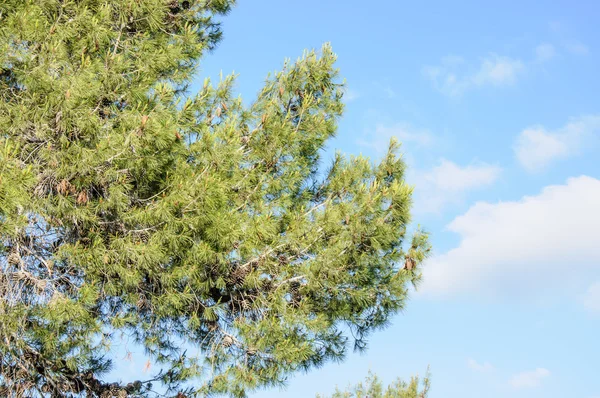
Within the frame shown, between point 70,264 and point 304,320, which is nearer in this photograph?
point 70,264

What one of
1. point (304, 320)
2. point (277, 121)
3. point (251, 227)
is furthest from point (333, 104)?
point (304, 320)

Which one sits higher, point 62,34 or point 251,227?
point 62,34

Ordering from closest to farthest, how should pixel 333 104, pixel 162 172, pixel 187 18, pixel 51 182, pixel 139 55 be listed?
pixel 51 182
pixel 162 172
pixel 139 55
pixel 333 104
pixel 187 18

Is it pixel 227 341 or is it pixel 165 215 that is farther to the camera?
pixel 227 341

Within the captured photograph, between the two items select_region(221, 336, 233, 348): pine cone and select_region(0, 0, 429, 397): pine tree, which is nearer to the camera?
select_region(0, 0, 429, 397): pine tree

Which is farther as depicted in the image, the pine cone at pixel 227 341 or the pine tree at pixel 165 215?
the pine cone at pixel 227 341

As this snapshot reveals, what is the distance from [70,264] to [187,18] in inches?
168

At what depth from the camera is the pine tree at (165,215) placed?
20.1 feet

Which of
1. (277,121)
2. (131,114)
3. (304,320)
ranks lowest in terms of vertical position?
(304,320)

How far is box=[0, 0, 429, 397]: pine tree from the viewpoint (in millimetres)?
6113

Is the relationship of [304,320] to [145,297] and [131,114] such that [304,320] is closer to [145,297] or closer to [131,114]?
[145,297]

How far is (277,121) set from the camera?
7.57 meters

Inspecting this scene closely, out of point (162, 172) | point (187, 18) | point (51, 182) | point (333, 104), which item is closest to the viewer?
point (51, 182)

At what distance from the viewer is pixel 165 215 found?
19.9 feet
